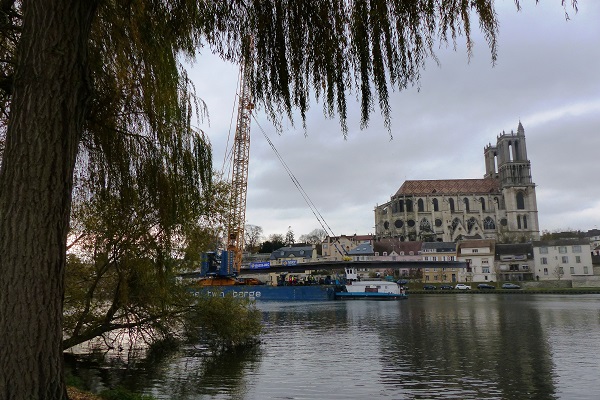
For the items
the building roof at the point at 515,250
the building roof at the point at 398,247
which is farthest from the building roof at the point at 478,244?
the building roof at the point at 398,247

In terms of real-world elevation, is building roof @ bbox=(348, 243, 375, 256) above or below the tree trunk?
above

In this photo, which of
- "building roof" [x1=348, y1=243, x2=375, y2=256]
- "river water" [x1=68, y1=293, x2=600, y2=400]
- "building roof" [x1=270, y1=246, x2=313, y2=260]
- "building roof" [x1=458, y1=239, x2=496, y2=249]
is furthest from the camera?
"building roof" [x1=270, y1=246, x2=313, y2=260]

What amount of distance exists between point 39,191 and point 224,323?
64.2ft

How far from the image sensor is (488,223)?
15962 cm

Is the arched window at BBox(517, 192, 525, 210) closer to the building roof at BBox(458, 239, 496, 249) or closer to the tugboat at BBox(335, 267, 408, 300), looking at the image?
the building roof at BBox(458, 239, 496, 249)

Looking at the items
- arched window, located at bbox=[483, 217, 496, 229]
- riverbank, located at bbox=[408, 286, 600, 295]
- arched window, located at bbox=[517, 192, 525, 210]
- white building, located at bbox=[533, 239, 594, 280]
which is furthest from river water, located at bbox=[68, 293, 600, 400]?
arched window, located at bbox=[517, 192, 525, 210]

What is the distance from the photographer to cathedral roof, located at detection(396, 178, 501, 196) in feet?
538

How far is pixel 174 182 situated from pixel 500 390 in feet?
45.7

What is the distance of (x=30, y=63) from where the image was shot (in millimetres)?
4238

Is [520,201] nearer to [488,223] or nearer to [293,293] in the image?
[488,223]

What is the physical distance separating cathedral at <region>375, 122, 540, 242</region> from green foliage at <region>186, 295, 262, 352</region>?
422 ft

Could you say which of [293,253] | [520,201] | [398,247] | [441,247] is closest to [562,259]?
[441,247]

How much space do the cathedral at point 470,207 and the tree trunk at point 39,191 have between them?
486ft

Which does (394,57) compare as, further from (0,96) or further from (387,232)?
(387,232)
